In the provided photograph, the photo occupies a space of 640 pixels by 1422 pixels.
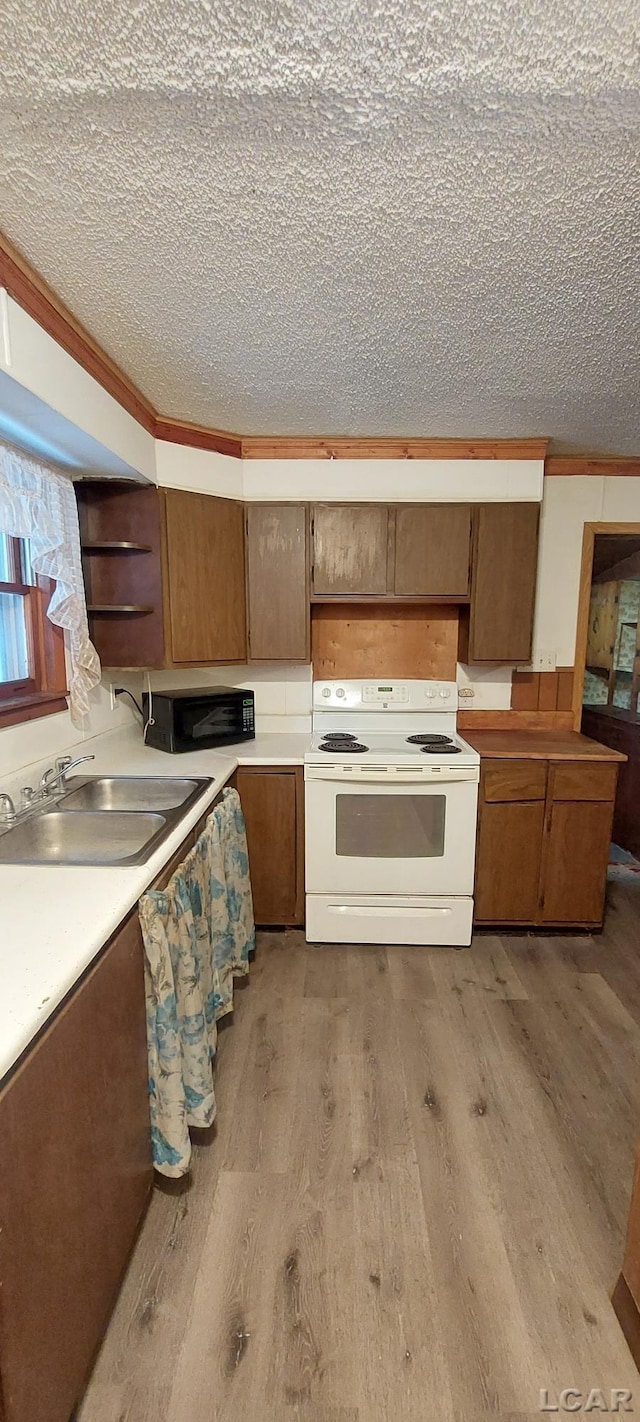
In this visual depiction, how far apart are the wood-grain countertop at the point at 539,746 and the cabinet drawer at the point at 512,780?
0.04 metres

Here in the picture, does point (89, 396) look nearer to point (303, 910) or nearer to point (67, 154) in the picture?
point (67, 154)

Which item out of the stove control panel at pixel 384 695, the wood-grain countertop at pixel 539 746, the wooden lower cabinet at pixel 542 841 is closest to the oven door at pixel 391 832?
the wooden lower cabinet at pixel 542 841

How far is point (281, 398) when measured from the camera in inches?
83.6

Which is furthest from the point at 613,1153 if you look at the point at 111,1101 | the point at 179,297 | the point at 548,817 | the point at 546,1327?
the point at 179,297

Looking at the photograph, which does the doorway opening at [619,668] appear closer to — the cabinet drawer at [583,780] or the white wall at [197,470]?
the cabinet drawer at [583,780]

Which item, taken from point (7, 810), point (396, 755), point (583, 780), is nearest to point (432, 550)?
point (396, 755)

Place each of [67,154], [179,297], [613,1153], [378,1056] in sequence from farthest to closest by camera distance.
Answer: [378,1056], [613,1153], [179,297], [67,154]

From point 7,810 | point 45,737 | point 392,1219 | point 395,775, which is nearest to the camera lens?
point 392,1219

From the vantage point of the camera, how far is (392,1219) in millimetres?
1389

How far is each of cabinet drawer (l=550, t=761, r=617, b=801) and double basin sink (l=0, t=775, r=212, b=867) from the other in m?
1.52

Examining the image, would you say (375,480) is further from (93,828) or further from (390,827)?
(93,828)

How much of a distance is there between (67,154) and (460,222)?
76cm

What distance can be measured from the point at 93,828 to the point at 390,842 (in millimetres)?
1245

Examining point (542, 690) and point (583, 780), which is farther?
point (542, 690)
